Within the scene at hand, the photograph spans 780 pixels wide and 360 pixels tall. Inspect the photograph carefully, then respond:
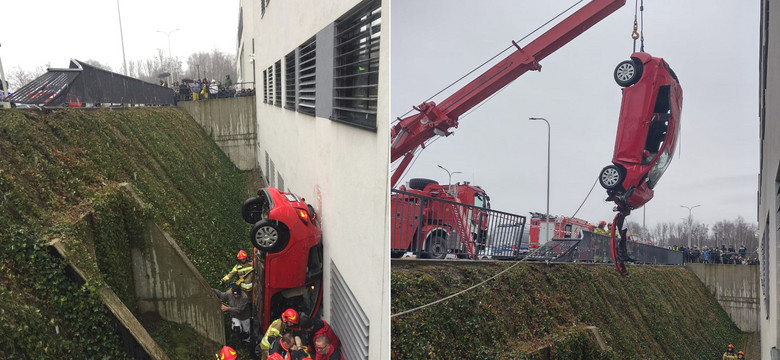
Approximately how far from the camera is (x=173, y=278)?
6469mm

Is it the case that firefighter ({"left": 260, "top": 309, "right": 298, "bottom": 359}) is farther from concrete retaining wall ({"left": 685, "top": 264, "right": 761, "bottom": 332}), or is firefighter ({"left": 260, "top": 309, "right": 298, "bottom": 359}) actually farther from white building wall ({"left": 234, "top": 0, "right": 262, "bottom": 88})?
white building wall ({"left": 234, "top": 0, "right": 262, "bottom": 88})

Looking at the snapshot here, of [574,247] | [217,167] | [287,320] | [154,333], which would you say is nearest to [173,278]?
[154,333]

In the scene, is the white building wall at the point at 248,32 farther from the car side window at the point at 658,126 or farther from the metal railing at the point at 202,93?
the car side window at the point at 658,126

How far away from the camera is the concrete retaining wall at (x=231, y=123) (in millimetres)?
19438

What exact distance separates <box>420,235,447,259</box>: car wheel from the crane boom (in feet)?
8.02

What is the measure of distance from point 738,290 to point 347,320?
21.3ft

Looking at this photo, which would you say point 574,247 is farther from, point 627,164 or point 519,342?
point 627,164

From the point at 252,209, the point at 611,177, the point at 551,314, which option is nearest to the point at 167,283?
the point at 252,209

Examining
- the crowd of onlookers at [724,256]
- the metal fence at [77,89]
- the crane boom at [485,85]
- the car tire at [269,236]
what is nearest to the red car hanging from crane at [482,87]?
the crane boom at [485,85]

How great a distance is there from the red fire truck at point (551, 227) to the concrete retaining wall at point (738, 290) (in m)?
2.33

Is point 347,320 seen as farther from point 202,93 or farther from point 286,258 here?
point 202,93

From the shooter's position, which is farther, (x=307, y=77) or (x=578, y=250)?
(x=578, y=250)

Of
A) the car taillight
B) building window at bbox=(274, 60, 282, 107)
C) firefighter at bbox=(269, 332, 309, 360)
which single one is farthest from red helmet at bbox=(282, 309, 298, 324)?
building window at bbox=(274, 60, 282, 107)

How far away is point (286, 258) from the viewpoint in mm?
5582
